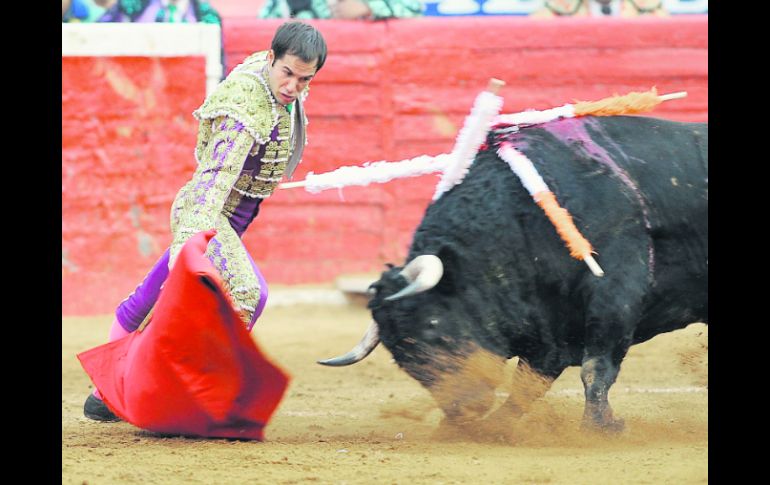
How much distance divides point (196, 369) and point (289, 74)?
839 mm

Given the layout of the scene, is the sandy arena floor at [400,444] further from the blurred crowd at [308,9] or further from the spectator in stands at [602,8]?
the spectator in stands at [602,8]

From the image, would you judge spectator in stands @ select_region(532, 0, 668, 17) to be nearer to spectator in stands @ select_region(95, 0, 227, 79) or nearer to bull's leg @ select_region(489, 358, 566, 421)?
spectator in stands @ select_region(95, 0, 227, 79)

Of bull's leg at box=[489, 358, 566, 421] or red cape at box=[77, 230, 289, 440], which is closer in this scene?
red cape at box=[77, 230, 289, 440]

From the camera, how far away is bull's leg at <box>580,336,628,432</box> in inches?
129

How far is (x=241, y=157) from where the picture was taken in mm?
3125

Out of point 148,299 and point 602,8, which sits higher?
point 148,299

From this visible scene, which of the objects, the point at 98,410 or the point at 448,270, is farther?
the point at 98,410

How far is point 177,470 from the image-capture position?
111 inches

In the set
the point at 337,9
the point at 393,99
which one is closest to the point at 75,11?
the point at 337,9

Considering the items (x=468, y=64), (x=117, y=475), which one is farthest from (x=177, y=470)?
(x=468, y=64)

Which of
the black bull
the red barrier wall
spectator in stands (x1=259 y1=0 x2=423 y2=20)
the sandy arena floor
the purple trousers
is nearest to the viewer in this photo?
the sandy arena floor

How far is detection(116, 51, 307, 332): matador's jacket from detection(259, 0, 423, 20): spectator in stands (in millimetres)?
2973

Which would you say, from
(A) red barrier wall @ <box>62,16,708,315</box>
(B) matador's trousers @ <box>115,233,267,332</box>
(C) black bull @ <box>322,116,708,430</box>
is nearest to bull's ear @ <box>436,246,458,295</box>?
(C) black bull @ <box>322,116,708,430</box>

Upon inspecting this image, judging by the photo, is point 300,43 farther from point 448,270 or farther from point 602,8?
point 602,8
